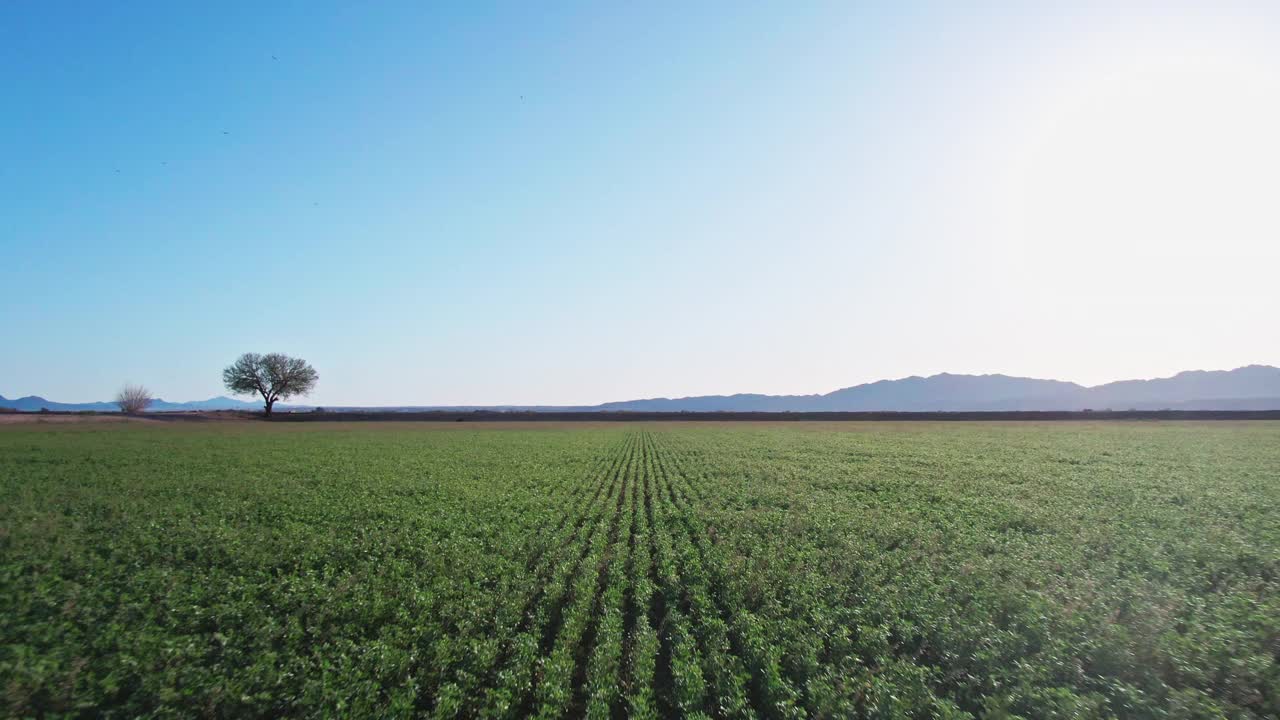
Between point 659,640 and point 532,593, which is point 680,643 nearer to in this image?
point 659,640

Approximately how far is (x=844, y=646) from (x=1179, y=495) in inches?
998

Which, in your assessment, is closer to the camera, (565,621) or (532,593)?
(565,621)

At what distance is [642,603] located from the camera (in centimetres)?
1196

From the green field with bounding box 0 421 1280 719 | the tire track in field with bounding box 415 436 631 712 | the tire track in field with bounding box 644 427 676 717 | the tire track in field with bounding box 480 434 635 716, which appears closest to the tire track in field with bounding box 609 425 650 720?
the green field with bounding box 0 421 1280 719

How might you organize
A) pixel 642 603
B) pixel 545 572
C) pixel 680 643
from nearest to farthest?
1. pixel 680 643
2. pixel 642 603
3. pixel 545 572

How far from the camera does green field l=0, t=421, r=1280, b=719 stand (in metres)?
8.35

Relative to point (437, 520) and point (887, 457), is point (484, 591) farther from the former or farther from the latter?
point (887, 457)

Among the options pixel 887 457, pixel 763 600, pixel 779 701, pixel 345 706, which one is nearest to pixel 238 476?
pixel 345 706

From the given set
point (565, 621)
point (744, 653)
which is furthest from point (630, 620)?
point (744, 653)

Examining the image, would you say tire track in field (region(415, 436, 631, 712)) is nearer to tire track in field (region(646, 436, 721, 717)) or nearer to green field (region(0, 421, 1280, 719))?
green field (region(0, 421, 1280, 719))

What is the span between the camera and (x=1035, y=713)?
780 cm

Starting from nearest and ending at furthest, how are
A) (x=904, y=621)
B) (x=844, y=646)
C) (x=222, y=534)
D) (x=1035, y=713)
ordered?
(x=1035, y=713), (x=844, y=646), (x=904, y=621), (x=222, y=534)

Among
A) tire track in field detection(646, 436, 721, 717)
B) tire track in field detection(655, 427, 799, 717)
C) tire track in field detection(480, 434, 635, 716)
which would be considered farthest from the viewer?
tire track in field detection(480, 434, 635, 716)

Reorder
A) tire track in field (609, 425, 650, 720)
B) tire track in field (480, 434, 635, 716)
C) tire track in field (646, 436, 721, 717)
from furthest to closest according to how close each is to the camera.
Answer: tire track in field (480, 434, 635, 716)
tire track in field (609, 425, 650, 720)
tire track in field (646, 436, 721, 717)
